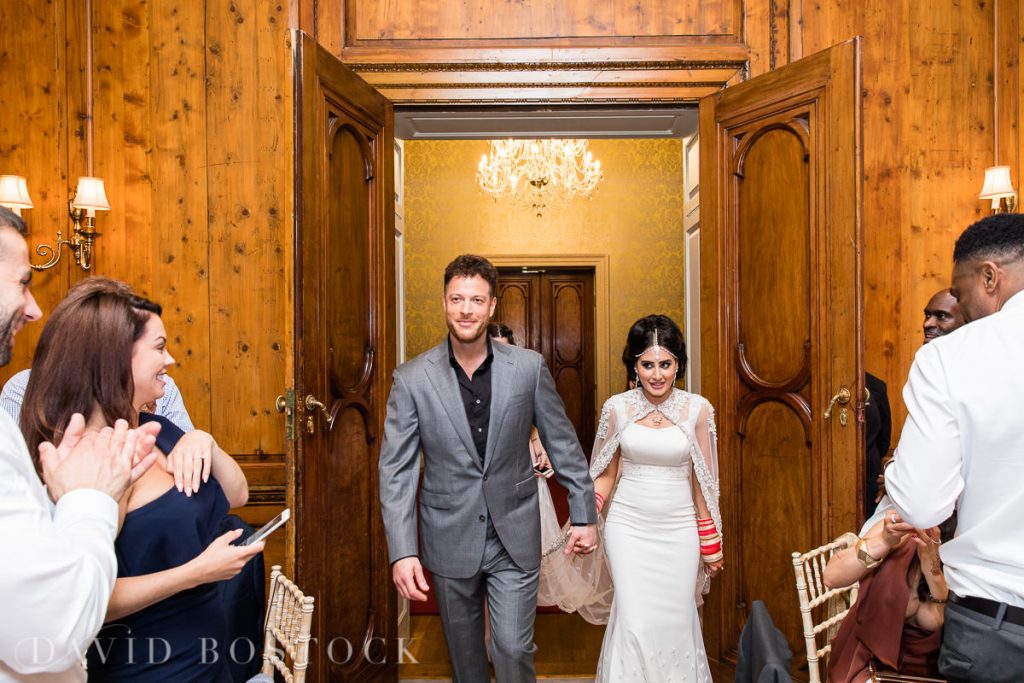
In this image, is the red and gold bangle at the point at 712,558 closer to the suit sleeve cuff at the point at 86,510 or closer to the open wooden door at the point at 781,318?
the open wooden door at the point at 781,318

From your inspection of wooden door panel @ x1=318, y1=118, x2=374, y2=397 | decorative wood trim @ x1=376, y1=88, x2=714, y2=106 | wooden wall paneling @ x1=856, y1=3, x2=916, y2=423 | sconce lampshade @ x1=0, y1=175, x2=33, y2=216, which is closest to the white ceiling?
decorative wood trim @ x1=376, y1=88, x2=714, y2=106

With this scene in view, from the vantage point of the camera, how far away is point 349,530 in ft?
10.8

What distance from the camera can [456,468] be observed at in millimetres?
2594

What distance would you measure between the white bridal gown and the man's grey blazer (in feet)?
2.16

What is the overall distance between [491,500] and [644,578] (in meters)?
0.94

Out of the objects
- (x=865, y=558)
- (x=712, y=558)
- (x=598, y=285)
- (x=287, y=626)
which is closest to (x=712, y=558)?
(x=712, y=558)

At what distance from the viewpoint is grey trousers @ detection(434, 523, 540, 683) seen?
2.59 metres

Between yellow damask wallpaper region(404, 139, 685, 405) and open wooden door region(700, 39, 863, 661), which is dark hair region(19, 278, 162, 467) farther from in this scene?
yellow damask wallpaper region(404, 139, 685, 405)

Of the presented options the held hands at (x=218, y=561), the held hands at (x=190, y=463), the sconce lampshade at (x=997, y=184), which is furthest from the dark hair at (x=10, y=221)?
the sconce lampshade at (x=997, y=184)

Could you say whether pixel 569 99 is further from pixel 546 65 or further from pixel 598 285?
pixel 598 285

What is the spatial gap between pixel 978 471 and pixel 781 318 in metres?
1.77

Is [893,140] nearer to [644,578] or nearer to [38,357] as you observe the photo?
[644,578]

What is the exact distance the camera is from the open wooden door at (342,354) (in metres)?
2.93

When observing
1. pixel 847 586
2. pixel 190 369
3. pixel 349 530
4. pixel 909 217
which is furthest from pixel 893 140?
pixel 190 369
